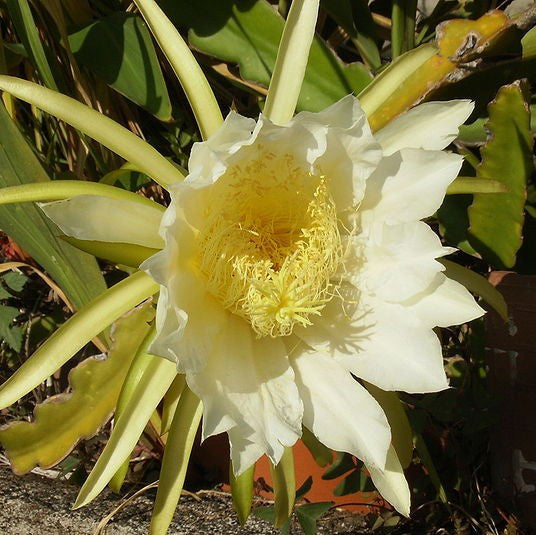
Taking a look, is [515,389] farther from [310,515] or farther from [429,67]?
[429,67]

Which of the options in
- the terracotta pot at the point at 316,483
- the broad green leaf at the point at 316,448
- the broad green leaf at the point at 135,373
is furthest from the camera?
the terracotta pot at the point at 316,483

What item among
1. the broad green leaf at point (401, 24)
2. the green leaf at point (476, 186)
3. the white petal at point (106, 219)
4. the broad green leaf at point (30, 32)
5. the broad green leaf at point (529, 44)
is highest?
the broad green leaf at point (401, 24)

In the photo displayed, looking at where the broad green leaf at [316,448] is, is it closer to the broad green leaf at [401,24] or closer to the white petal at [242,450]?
the white petal at [242,450]

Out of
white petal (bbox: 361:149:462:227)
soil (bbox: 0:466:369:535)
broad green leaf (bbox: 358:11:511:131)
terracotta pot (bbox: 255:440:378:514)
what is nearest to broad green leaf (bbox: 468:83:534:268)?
broad green leaf (bbox: 358:11:511:131)

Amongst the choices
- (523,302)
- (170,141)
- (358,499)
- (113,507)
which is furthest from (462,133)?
(113,507)

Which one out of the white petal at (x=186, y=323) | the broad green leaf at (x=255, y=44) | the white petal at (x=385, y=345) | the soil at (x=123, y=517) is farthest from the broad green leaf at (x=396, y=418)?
the soil at (x=123, y=517)

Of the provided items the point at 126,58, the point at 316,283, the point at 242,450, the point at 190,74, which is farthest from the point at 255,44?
the point at 242,450

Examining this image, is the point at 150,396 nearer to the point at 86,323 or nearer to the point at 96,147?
the point at 86,323
